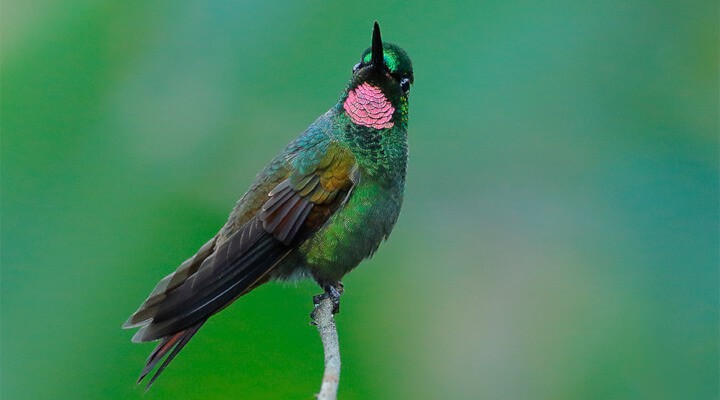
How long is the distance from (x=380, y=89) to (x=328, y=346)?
2.57 feet

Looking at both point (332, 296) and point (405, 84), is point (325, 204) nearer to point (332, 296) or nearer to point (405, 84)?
point (332, 296)

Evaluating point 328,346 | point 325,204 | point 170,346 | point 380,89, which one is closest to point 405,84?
point 380,89

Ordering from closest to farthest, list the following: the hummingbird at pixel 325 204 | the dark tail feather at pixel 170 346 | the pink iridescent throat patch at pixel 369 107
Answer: the dark tail feather at pixel 170 346
the hummingbird at pixel 325 204
the pink iridescent throat patch at pixel 369 107

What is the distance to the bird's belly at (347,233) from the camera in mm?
2215

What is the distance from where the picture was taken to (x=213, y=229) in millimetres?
2748

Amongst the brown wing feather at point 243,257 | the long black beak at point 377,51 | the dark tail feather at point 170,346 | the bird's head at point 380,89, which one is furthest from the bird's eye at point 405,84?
the dark tail feather at point 170,346

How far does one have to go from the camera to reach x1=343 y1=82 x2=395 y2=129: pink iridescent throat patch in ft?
7.34

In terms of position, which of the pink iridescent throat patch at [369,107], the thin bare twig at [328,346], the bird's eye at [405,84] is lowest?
the thin bare twig at [328,346]

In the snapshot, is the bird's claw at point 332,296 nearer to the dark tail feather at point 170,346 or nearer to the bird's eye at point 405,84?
the dark tail feather at point 170,346

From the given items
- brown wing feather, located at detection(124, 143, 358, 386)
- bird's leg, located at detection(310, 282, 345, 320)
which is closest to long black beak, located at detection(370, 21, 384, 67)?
brown wing feather, located at detection(124, 143, 358, 386)

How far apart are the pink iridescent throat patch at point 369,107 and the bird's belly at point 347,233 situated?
183 mm

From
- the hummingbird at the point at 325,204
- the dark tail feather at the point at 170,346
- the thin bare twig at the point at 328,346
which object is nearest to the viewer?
the thin bare twig at the point at 328,346

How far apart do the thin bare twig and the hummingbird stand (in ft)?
0.48

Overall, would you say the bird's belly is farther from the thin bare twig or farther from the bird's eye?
the bird's eye
